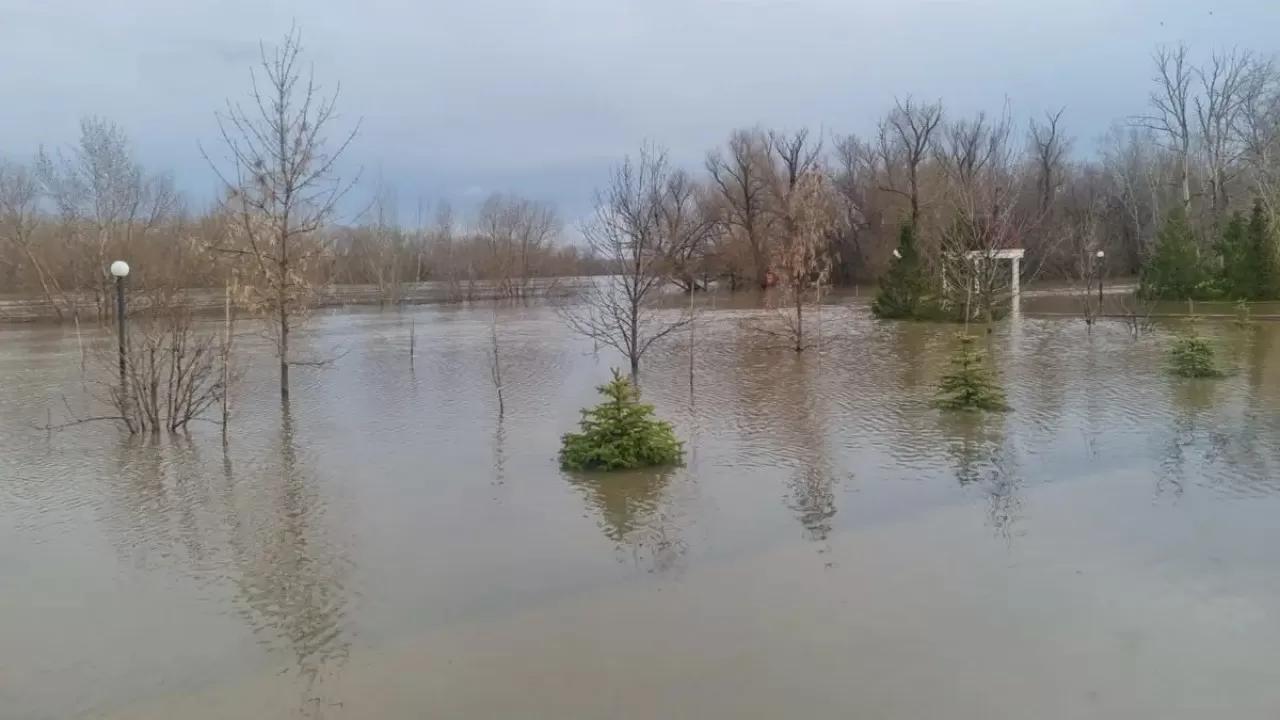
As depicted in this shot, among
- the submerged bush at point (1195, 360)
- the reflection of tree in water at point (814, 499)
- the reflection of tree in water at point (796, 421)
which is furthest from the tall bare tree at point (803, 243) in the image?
the reflection of tree in water at point (814, 499)

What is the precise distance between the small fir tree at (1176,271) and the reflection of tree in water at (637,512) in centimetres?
2873

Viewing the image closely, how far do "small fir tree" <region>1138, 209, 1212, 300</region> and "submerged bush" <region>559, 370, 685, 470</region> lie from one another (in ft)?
92.5

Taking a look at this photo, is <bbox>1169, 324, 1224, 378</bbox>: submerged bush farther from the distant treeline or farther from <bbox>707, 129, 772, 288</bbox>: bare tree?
<bbox>707, 129, 772, 288</bbox>: bare tree

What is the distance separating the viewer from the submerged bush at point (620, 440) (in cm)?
895

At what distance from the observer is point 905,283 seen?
94.8 feet

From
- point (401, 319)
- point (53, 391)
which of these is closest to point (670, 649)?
point (53, 391)

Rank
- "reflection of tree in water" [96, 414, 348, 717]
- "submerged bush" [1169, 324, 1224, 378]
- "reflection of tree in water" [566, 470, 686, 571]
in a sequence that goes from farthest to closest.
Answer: "submerged bush" [1169, 324, 1224, 378] < "reflection of tree in water" [566, 470, 686, 571] < "reflection of tree in water" [96, 414, 348, 717]

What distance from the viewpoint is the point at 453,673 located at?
468 centimetres

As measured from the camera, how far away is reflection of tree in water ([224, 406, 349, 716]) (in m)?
4.99

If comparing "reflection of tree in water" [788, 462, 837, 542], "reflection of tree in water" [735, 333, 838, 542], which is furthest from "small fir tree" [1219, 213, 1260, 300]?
"reflection of tree in water" [788, 462, 837, 542]

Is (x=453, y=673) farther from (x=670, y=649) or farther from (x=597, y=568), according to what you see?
(x=597, y=568)

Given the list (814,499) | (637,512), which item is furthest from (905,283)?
(637,512)

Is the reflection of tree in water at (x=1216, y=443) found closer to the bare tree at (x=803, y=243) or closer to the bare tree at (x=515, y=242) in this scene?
the bare tree at (x=803, y=243)

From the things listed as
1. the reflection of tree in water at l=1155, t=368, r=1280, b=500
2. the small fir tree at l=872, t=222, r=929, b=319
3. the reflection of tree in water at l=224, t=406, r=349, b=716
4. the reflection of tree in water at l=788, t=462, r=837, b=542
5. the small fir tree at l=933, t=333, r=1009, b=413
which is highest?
the small fir tree at l=872, t=222, r=929, b=319
